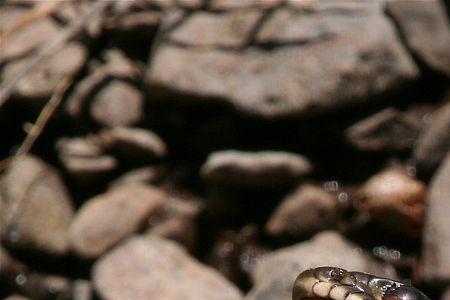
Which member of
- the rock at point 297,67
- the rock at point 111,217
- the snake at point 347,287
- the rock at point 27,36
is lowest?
the rock at point 111,217

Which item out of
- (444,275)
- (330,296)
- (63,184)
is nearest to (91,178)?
(63,184)

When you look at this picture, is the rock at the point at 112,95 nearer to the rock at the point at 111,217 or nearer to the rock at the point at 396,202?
the rock at the point at 111,217

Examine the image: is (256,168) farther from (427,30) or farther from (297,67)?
(427,30)

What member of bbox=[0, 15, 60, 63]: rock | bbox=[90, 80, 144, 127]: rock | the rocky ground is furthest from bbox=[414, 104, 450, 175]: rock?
bbox=[0, 15, 60, 63]: rock

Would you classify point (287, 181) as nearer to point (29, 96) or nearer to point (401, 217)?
point (401, 217)

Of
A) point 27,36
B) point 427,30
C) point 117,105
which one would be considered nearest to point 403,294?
point 427,30

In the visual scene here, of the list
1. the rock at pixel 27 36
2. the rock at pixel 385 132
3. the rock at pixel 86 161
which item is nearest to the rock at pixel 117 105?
the rock at pixel 86 161
